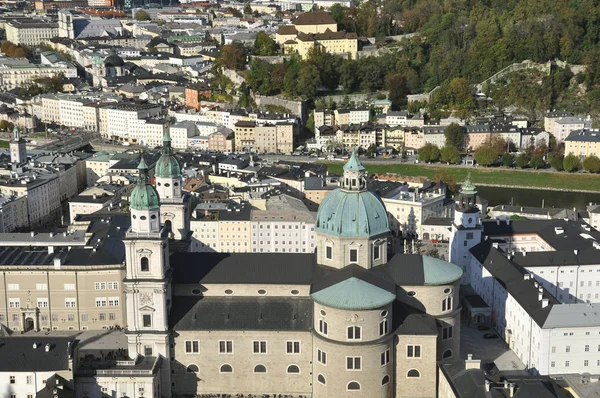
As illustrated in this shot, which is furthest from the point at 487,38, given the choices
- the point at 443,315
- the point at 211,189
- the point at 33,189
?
the point at 443,315

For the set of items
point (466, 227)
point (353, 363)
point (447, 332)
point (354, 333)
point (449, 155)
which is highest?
point (466, 227)

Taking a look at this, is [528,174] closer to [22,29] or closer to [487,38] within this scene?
[487,38]

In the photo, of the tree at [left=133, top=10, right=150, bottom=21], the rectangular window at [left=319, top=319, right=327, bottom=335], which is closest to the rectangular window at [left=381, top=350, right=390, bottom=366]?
the rectangular window at [left=319, top=319, right=327, bottom=335]

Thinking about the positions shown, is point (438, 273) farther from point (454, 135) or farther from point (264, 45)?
point (264, 45)

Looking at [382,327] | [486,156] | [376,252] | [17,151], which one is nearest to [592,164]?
[486,156]

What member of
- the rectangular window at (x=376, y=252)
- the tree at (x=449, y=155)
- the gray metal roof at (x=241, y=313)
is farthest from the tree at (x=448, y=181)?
the gray metal roof at (x=241, y=313)

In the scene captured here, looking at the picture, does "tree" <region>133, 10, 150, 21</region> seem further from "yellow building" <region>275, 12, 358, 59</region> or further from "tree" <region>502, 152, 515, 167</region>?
"tree" <region>502, 152, 515, 167</region>
